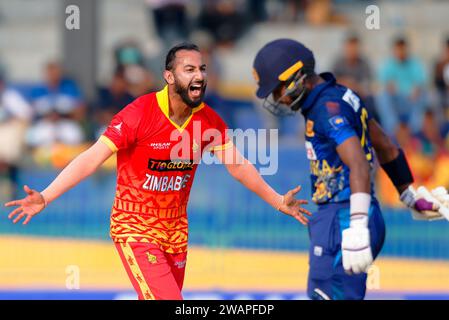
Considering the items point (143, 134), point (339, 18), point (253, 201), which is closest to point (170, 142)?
point (143, 134)

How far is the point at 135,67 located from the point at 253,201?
16.8ft

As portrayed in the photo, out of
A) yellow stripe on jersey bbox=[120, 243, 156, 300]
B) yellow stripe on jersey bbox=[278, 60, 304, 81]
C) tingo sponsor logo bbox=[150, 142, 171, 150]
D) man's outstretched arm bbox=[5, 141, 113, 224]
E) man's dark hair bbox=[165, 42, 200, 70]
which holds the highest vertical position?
man's dark hair bbox=[165, 42, 200, 70]

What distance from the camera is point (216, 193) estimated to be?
1372 cm

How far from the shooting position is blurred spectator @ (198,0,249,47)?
20062mm

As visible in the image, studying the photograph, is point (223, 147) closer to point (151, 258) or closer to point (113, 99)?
point (151, 258)

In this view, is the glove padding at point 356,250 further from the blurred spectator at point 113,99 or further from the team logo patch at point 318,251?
the blurred spectator at point 113,99

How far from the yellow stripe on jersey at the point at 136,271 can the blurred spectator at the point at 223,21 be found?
12.5m

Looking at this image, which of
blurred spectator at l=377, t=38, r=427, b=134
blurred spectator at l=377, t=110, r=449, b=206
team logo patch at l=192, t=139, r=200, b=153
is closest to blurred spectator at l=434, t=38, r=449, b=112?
blurred spectator at l=377, t=38, r=427, b=134

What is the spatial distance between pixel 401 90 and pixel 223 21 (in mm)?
4389

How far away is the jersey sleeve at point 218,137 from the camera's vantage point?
8.07m

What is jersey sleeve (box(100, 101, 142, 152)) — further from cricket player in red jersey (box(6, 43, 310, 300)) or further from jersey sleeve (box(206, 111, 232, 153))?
jersey sleeve (box(206, 111, 232, 153))

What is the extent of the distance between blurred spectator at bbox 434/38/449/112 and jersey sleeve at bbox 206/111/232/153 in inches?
384

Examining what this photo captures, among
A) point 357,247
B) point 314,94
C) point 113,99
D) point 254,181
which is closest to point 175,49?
point 314,94

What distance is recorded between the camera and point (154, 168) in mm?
7844
